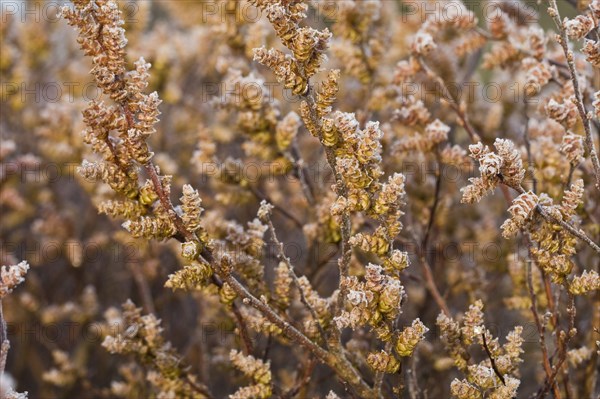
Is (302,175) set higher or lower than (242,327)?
higher

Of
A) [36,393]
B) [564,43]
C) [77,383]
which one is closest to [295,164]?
[564,43]

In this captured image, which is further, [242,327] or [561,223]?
[242,327]

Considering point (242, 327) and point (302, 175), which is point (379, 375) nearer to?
point (242, 327)

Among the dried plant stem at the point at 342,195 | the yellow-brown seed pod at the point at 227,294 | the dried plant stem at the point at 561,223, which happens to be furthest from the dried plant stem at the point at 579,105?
the yellow-brown seed pod at the point at 227,294

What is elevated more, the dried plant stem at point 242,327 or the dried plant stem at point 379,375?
the dried plant stem at point 242,327

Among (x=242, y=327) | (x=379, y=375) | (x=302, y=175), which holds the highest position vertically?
(x=302, y=175)

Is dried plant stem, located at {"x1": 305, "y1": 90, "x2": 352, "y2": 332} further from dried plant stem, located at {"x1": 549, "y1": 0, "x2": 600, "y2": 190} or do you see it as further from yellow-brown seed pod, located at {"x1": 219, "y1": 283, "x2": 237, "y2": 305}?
dried plant stem, located at {"x1": 549, "y1": 0, "x2": 600, "y2": 190}

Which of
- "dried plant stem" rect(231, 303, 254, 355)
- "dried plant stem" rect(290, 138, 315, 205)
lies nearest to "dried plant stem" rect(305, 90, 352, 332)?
"dried plant stem" rect(231, 303, 254, 355)

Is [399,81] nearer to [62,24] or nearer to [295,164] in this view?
[295,164]

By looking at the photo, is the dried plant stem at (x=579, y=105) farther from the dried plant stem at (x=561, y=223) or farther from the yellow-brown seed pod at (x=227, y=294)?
the yellow-brown seed pod at (x=227, y=294)

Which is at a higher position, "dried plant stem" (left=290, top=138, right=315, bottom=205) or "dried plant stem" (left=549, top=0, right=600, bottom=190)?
"dried plant stem" (left=290, top=138, right=315, bottom=205)

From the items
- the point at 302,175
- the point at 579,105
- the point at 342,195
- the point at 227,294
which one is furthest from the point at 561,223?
the point at 302,175
